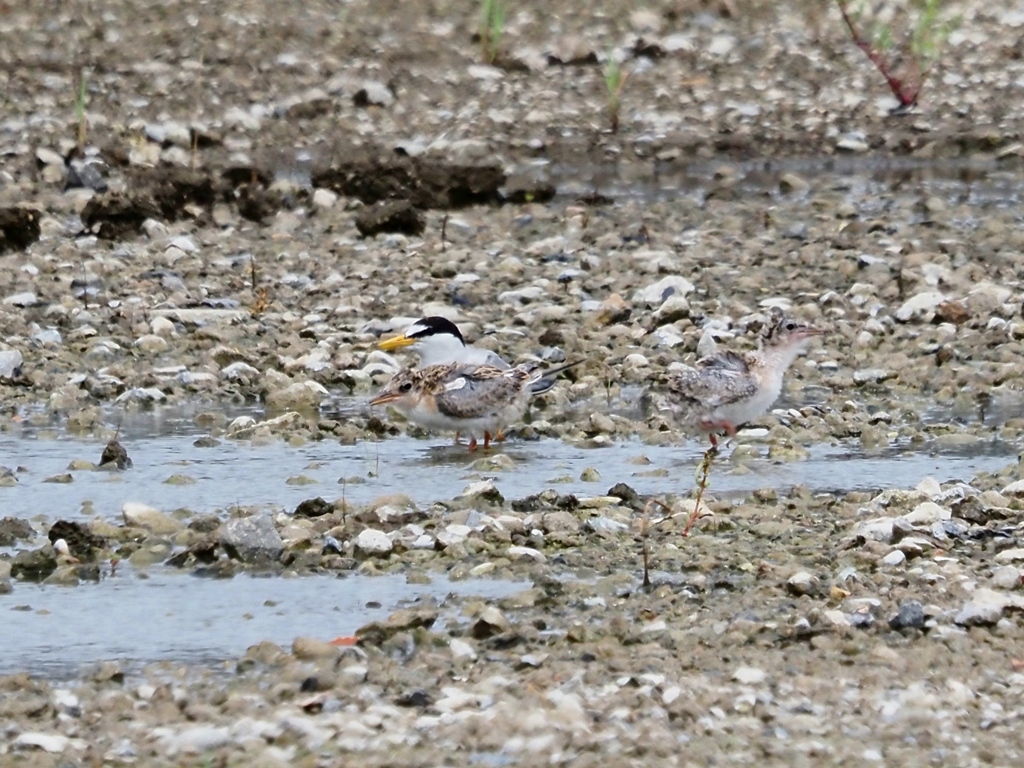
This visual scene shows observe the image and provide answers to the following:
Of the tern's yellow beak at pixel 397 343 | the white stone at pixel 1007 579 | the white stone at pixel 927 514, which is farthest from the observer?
the tern's yellow beak at pixel 397 343

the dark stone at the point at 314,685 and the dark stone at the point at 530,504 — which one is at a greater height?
the dark stone at the point at 314,685

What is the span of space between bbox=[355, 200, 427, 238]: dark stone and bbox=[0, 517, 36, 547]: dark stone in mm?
7263

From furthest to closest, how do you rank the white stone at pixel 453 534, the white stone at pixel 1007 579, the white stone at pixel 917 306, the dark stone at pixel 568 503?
the white stone at pixel 917 306
the dark stone at pixel 568 503
the white stone at pixel 453 534
the white stone at pixel 1007 579

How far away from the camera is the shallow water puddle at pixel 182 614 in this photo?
691 cm

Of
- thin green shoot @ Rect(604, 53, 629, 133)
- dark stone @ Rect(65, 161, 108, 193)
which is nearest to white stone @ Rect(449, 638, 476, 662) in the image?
dark stone @ Rect(65, 161, 108, 193)

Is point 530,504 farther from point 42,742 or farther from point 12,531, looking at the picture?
point 42,742

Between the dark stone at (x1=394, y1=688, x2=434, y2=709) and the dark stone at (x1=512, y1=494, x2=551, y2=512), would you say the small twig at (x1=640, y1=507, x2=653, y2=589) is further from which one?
the dark stone at (x1=394, y1=688, x2=434, y2=709)

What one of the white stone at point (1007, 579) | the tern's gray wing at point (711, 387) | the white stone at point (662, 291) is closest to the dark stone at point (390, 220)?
the white stone at point (662, 291)

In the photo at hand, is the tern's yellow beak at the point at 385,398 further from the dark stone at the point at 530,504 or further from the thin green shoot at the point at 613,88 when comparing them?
the thin green shoot at the point at 613,88

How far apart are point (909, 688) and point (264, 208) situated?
35.4 feet

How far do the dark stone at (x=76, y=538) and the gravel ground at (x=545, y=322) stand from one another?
3 cm

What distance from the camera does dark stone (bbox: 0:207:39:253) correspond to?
14.6m

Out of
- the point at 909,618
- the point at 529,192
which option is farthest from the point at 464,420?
the point at 529,192

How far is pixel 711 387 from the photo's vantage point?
1033 centimetres
